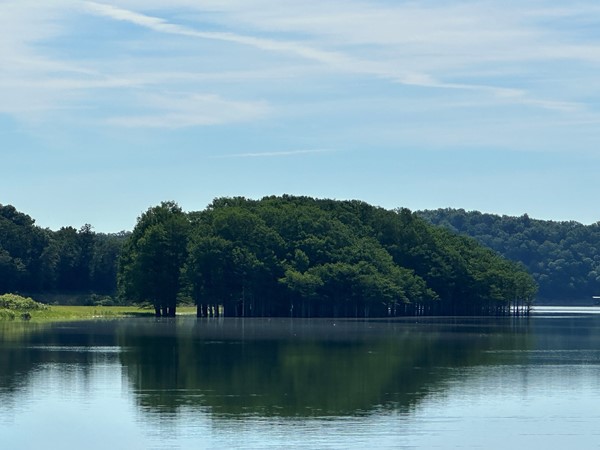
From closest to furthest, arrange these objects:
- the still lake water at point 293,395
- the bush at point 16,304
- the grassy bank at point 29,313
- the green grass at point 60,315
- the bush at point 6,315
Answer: the still lake water at point 293,395
the bush at point 6,315
the green grass at point 60,315
the grassy bank at point 29,313
the bush at point 16,304

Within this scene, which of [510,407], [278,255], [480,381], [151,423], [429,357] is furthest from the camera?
[278,255]

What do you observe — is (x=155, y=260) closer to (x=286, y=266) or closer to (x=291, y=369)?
(x=286, y=266)

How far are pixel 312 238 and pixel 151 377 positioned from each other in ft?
397

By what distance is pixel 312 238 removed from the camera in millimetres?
181875

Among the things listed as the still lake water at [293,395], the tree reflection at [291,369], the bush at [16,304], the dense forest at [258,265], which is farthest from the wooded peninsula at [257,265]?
the still lake water at [293,395]

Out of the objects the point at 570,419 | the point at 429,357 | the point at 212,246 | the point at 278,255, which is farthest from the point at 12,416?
the point at 278,255

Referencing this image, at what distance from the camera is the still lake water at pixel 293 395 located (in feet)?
133

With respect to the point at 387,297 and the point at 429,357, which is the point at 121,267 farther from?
the point at 429,357

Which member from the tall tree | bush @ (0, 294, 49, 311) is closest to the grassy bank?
bush @ (0, 294, 49, 311)

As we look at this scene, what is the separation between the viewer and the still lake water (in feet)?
133

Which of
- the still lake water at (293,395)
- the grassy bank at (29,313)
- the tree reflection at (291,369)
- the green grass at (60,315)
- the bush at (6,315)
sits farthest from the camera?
the grassy bank at (29,313)

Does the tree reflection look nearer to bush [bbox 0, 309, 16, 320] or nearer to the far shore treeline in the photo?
bush [bbox 0, 309, 16, 320]

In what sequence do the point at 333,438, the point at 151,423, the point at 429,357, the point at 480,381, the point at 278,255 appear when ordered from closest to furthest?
1. the point at 333,438
2. the point at 151,423
3. the point at 480,381
4. the point at 429,357
5. the point at 278,255

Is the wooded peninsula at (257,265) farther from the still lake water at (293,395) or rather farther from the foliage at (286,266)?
the still lake water at (293,395)
